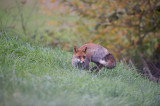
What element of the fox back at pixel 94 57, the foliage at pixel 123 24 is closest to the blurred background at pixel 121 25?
the foliage at pixel 123 24

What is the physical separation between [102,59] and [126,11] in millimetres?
4680

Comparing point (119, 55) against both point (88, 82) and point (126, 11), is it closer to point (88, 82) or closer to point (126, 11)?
point (126, 11)

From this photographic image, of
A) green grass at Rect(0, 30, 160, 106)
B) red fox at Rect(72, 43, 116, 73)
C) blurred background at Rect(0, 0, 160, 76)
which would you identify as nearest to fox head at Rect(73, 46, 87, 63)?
red fox at Rect(72, 43, 116, 73)

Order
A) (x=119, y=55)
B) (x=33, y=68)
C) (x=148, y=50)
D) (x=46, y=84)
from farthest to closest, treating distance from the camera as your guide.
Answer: (x=148, y=50) < (x=119, y=55) < (x=33, y=68) < (x=46, y=84)

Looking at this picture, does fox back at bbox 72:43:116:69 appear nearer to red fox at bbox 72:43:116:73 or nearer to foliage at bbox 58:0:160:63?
red fox at bbox 72:43:116:73

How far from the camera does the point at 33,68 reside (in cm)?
505

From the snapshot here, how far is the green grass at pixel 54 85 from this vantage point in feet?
11.7

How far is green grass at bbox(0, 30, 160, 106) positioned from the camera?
11.7 feet

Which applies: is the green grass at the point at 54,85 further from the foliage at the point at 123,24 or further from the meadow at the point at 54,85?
the foliage at the point at 123,24

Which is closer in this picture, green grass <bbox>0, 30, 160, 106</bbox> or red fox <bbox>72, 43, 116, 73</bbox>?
green grass <bbox>0, 30, 160, 106</bbox>

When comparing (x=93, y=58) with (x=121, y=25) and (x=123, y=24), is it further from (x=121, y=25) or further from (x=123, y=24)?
(x=123, y=24)

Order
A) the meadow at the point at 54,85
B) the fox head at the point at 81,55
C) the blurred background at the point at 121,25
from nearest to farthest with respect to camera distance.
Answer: the meadow at the point at 54,85
the fox head at the point at 81,55
the blurred background at the point at 121,25

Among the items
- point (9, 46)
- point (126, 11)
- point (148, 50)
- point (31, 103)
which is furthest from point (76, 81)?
point (148, 50)

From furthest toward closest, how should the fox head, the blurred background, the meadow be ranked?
the blurred background
the fox head
the meadow
